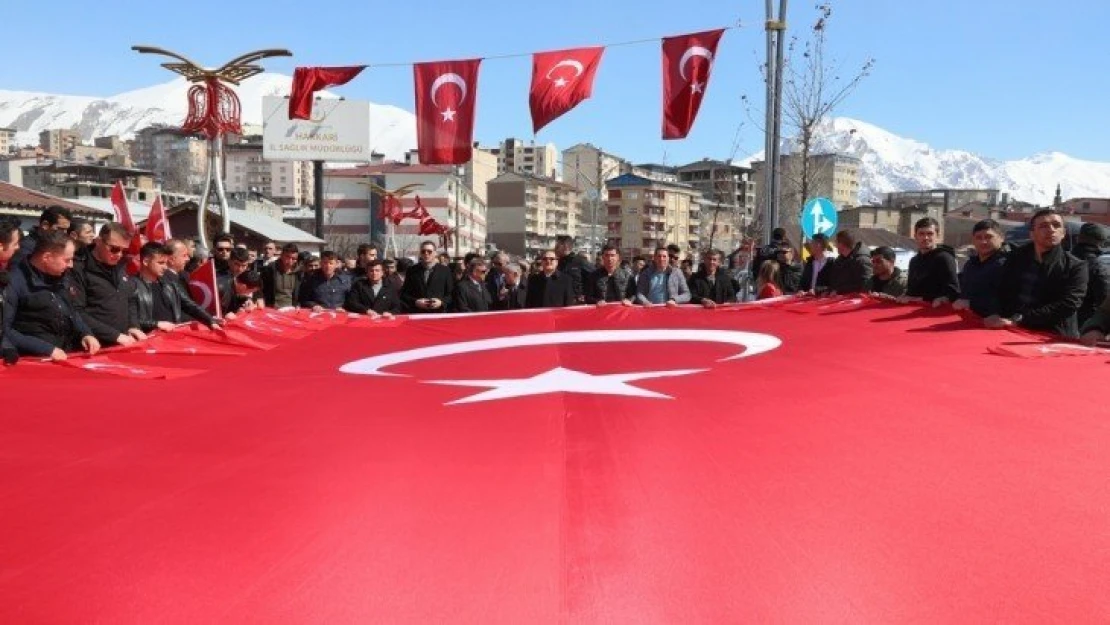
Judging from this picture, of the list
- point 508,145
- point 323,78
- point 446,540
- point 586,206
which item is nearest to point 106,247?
point 446,540

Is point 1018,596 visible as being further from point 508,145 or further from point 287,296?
point 508,145

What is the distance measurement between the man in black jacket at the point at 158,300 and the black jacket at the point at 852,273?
518 cm

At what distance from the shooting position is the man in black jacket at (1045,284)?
15.3 ft

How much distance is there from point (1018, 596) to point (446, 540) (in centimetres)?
145

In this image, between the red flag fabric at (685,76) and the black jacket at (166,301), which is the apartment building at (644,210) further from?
the black jacket at (166,301)

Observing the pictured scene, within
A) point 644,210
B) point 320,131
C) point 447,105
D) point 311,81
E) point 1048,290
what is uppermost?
point 644,210

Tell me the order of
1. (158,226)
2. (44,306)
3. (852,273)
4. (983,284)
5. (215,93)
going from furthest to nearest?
(215,93)
(158,226)
(852,273)
(983,284)
(44,306)

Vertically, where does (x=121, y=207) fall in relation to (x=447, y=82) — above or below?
below

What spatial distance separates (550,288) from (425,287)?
4.37 ft

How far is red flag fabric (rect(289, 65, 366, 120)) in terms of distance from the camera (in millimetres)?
11945

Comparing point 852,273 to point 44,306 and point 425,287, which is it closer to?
point 425,287

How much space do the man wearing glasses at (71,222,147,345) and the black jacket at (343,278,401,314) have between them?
243 centimetres

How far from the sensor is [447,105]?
451 inches

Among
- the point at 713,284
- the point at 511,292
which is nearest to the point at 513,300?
the point at 511,292
